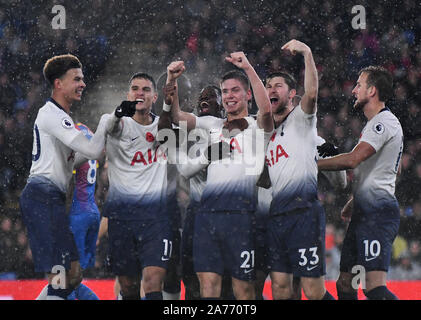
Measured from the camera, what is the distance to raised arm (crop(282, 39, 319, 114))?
129 inches

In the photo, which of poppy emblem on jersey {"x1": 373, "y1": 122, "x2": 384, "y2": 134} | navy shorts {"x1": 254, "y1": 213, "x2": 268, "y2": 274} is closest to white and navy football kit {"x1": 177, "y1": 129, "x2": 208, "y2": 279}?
navy shorts {"x1": 254, "y1": 213, "x2": 268, "y2": 274}

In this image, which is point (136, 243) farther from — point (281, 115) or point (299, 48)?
point (299, 48)

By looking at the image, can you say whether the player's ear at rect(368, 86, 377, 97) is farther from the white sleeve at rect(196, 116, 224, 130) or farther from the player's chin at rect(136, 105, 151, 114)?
the player's chin at rect(136, 105, 151, 114)

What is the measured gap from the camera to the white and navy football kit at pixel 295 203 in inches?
135

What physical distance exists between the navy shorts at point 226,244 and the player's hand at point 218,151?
33cm

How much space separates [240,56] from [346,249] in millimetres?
1366

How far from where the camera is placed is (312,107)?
3.44 meters

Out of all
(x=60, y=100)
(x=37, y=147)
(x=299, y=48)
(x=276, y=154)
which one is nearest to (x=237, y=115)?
(x=276, y=154)

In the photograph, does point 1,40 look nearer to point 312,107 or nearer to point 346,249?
point 312,107

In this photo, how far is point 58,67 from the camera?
3.87m

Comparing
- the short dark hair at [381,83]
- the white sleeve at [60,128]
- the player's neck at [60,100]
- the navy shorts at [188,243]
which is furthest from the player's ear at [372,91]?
the player's neck at [60,100]

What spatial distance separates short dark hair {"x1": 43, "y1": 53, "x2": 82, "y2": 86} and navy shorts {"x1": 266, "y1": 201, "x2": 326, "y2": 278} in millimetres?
1656

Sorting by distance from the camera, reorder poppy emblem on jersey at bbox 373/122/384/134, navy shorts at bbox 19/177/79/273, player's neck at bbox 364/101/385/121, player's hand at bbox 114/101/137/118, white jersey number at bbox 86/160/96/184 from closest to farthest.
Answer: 1. player's hand at bbox 114/101/137/118
2. navy shorts at bbox 19/177/79/273
3. poppy emblem on jersey at bbox 373/122/384/134
4. player's neck at bbox 364/101/385/121
5. white jersey number at bbox 86/160/96/184
